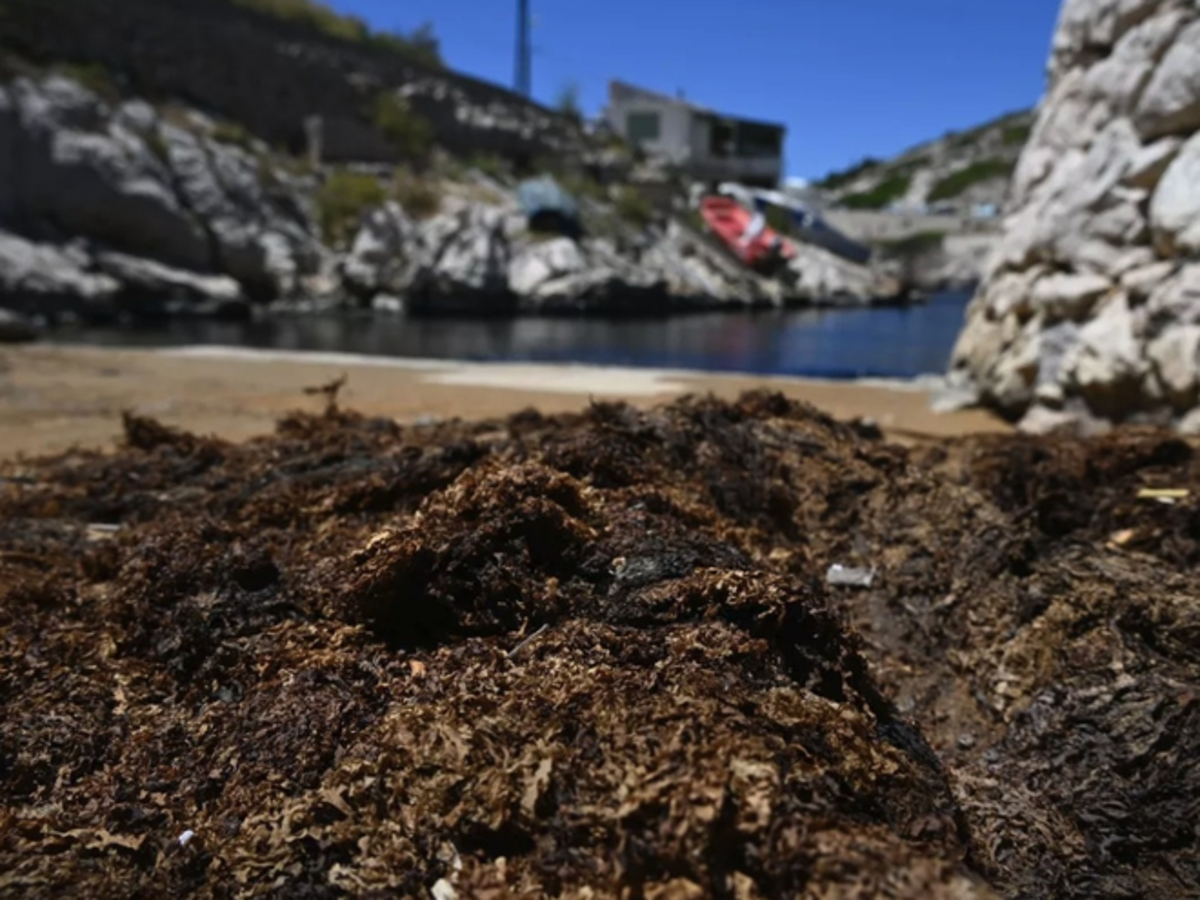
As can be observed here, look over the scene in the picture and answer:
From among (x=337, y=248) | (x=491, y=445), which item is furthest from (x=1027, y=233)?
(x=337, y=248)

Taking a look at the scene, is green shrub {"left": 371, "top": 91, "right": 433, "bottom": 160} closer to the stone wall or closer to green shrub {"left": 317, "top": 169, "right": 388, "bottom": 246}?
the stone wall

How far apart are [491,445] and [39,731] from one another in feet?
8.26

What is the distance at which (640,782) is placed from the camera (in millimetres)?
1975

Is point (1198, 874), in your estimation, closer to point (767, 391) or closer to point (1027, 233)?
point (767, 391)

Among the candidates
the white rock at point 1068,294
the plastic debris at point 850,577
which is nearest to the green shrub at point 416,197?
the white rock at point 1068,294

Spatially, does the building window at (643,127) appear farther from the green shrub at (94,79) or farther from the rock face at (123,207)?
the green shrub at (94,79)

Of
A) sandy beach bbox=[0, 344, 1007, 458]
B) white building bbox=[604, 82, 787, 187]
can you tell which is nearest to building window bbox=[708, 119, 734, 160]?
white building bbox=[604, 82, 787, 187]

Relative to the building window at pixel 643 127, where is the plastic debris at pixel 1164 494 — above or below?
below

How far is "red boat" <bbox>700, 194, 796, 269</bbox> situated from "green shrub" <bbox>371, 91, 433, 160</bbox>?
15.4 metres

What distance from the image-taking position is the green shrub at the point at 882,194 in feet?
327

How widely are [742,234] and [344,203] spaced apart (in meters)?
21.1

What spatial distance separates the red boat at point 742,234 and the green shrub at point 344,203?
61.9 feet

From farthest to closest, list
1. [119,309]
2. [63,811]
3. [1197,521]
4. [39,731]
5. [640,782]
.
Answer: [119,309] < [1197,521] < [39,731] < [63,811] < [640,782]

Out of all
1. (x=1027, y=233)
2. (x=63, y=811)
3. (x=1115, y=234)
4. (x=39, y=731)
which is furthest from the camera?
(x=1027, y=233)
